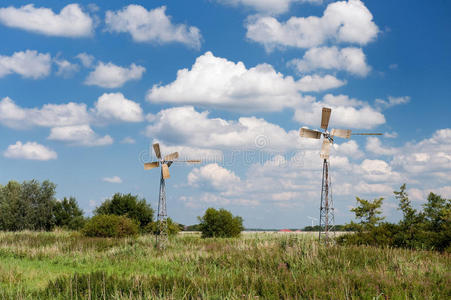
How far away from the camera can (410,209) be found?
77.1 feet

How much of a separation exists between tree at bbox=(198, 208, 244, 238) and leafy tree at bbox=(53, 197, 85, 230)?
57.1 feet

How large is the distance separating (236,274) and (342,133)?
35.4 feet

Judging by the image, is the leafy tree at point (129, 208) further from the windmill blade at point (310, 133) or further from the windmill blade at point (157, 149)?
the windmill blade at point (310, 133)

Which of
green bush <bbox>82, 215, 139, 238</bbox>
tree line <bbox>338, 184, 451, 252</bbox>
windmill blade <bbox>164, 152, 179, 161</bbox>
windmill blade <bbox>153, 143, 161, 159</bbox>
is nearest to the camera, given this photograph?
tree line <bbox>338, 184, 451, 252</bbox>

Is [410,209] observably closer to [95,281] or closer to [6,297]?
[95,281]

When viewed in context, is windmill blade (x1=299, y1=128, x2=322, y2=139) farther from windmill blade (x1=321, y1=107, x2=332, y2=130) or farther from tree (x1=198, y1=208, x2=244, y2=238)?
tree (x1=198, y1=208, x2=244, y2=238)

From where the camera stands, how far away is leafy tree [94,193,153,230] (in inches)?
1563

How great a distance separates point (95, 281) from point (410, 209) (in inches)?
761

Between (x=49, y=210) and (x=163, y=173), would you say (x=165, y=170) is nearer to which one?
(x=163, y=173)

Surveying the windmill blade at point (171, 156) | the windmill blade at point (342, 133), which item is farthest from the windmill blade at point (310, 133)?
the windmill blade at point (171, 156)

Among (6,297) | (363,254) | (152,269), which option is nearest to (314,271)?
(363,254)

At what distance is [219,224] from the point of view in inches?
1325

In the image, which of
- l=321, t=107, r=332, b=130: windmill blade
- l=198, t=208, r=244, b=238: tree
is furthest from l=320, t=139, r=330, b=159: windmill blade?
l=198, t=208, r=244, b=238: tree

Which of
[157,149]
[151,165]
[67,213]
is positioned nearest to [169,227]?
[151,165]
